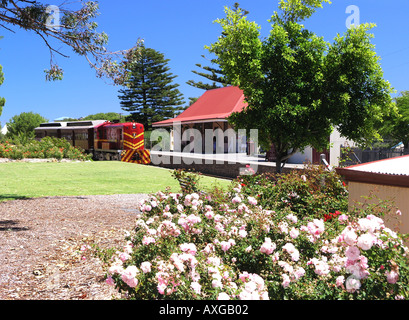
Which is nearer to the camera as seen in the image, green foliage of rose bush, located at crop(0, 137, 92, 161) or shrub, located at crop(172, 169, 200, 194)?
shrub, located at crop(172, 169, 200, 194)

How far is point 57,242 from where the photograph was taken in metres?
6.70

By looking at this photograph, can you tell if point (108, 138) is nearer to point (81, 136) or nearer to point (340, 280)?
point (81, 136)

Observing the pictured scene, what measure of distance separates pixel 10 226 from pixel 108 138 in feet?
78.3

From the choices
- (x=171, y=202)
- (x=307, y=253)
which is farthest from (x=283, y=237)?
(x=171, y=202)

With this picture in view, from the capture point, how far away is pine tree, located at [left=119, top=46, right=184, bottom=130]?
53.3 meters

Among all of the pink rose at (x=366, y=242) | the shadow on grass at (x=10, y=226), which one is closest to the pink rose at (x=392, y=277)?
the pink rose at (x=366, y=242)

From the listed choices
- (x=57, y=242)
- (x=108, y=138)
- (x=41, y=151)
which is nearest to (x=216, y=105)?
(x=108, y=138)

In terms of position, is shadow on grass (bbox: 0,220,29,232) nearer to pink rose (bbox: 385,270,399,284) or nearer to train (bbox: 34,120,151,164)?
pink rose (bbox: 385,270,399,284)

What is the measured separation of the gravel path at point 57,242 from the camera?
475 centimetres

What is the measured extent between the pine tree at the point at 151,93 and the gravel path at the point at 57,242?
141 ft

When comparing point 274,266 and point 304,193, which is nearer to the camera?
point 274,266

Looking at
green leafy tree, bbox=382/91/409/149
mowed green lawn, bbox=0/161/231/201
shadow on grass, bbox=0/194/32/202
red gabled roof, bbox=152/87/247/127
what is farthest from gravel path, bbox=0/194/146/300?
green leafy tree, bbox=382/91/409/149

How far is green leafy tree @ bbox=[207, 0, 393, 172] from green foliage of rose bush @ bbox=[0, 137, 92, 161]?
2024 centimetres

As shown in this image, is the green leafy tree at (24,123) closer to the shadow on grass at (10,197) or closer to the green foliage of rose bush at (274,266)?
the shadow on grass at (10,197)
